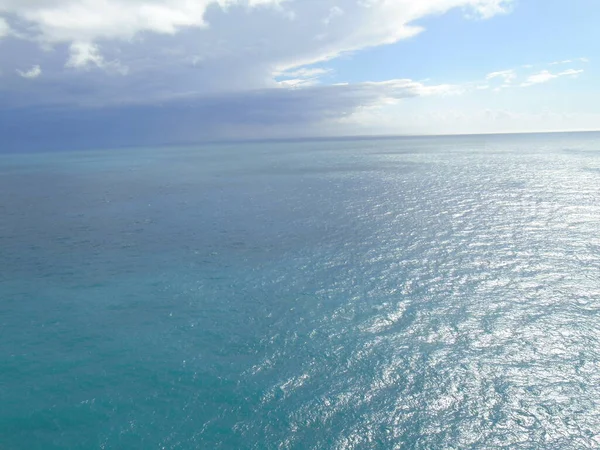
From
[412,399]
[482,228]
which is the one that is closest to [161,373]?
[412,399]

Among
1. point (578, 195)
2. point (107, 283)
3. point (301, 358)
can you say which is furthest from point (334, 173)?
point (301, 358)

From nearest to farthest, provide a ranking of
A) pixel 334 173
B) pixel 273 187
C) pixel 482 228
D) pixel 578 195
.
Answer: pixel 482 228
pixel 578 195
pixel 273 187
pixel 334 173

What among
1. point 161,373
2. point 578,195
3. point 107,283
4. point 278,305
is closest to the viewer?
point 161,373

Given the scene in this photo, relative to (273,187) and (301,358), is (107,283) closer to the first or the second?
(301,358)

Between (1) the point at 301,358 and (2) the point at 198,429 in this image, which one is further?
(1) the point at 301,358

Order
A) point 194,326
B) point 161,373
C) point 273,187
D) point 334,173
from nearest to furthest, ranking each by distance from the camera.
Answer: point 161,373
point 194,326
point 273,187
point 334,173

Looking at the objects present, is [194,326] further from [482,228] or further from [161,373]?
[482,228]
